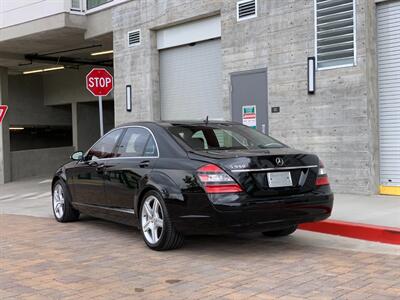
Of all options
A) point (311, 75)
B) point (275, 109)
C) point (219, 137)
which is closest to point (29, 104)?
point (275, 109)

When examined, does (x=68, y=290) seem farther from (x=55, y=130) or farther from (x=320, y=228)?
(x=55, y=130)

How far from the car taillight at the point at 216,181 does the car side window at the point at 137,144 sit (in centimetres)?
104

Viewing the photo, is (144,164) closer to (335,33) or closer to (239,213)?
(239,213)

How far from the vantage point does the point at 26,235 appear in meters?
8.05

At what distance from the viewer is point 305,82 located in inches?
418

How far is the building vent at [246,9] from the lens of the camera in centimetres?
1161

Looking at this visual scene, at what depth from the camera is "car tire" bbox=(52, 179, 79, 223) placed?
8872mm

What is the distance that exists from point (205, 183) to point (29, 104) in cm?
2317

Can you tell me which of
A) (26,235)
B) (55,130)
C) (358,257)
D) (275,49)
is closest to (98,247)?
(26,235)

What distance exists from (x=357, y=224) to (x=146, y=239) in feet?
8.98

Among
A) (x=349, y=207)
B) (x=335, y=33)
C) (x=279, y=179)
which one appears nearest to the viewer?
(x=279, y=179)

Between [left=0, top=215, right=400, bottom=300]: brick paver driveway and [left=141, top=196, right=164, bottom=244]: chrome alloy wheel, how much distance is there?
0.66 feet

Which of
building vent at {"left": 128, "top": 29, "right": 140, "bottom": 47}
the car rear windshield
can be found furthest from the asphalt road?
building vent at {"left": 128, "top": 29, "right": 140, "bottom": 47}

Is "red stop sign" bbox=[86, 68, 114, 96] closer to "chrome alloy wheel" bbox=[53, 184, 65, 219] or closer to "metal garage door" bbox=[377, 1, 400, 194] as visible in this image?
"chrome alloy wheel" bbox=[53, 184, 65, 219]
